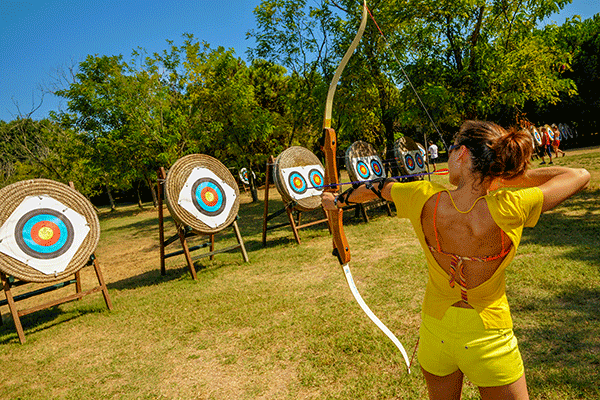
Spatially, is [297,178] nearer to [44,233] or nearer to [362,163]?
→ [362,163]

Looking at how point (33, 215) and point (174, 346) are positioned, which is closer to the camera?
point (174, 346)

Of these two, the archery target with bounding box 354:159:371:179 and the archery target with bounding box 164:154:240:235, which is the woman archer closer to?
the archery target with bounding box 164:154:240:235

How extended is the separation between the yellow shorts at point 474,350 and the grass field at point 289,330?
1.18 meters

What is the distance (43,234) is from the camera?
4.76 meters

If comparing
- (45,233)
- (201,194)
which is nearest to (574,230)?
(201,194)

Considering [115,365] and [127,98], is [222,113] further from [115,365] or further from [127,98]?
[115,365]

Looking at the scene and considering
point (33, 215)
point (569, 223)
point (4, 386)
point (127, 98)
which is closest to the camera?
point (4, 386)

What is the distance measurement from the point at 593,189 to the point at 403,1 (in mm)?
6349

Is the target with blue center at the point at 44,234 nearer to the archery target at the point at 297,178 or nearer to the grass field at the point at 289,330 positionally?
the grass field at the point at 289,330

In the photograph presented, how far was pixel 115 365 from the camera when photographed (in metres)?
3.40

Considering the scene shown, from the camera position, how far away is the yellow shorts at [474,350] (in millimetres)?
1348

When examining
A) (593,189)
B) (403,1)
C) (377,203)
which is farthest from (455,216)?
(403,1)

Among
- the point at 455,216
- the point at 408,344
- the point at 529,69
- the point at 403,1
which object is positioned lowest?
the point at 408,344

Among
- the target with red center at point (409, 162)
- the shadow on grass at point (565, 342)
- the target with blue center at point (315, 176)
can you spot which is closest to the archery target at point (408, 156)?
the target with red center at point (409, 162)
